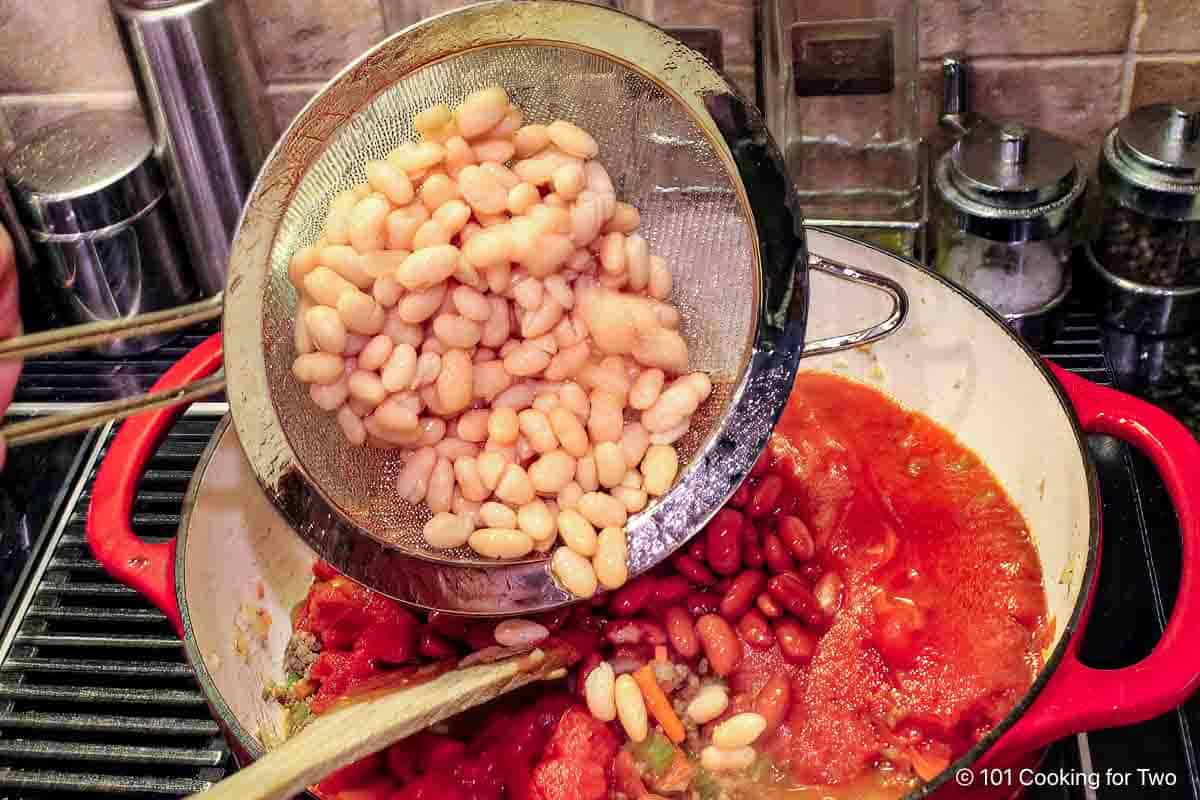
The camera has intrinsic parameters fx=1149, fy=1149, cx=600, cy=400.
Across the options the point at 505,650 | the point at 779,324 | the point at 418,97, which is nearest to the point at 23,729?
the point at 505,650

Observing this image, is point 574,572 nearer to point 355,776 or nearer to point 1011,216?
point 355,776

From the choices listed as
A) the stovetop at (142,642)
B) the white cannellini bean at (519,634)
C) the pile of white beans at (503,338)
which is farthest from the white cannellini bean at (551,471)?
the stovetop at (142,642)

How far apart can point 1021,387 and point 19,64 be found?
128 cm

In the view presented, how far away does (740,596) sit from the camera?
1.05m

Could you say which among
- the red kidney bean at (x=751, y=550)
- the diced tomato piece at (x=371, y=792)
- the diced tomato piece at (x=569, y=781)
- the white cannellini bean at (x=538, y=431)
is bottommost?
the diced tomato piece at (x=371, y=792)

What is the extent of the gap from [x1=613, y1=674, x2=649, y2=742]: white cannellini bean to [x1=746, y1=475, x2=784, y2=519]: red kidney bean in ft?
0.73

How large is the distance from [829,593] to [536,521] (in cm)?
29

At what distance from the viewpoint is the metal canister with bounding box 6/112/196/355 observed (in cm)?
133

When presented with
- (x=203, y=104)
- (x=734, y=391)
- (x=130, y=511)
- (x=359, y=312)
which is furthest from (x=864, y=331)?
(x=203, y=104)

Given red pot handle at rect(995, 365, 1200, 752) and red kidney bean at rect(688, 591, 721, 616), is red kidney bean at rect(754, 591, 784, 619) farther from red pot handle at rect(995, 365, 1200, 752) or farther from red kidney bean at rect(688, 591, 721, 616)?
red pot handle at rect(995, 365, 1200, 752)

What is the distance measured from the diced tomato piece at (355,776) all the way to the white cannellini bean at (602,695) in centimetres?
19

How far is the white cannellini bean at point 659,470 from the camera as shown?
1.02 metres

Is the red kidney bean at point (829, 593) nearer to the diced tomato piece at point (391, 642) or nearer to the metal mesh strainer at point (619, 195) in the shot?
the metal mesh strainer at point (619, 195)

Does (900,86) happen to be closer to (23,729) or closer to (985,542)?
(985,542)
